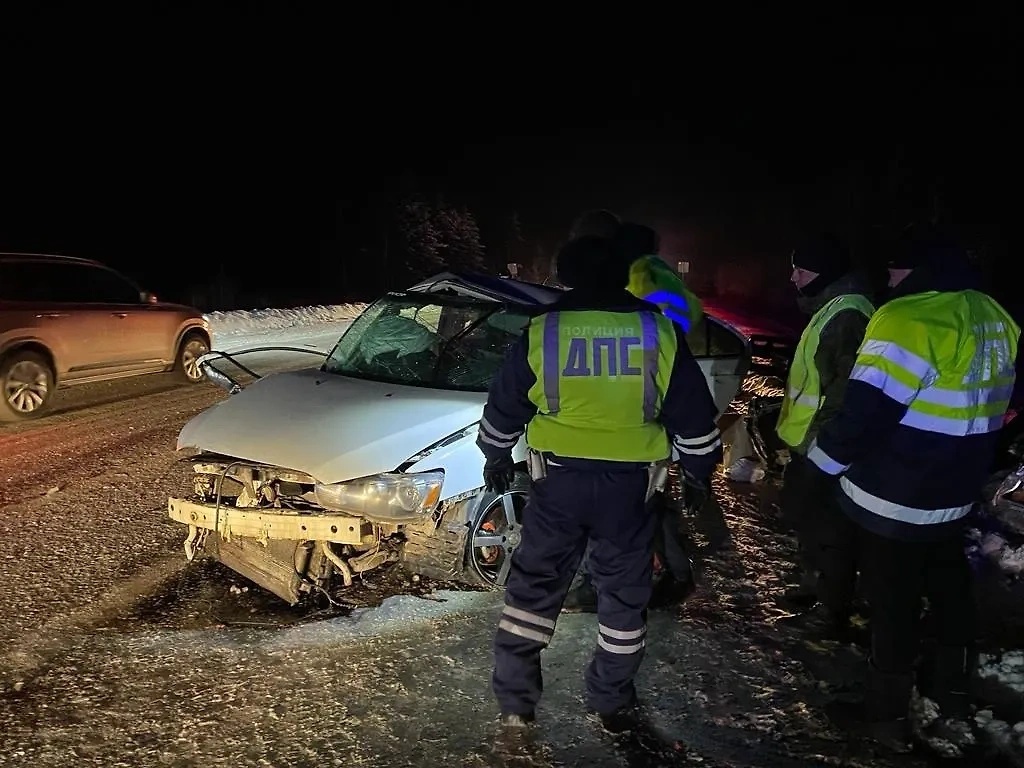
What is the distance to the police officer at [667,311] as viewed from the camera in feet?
13.7

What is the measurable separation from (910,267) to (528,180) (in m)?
82.1

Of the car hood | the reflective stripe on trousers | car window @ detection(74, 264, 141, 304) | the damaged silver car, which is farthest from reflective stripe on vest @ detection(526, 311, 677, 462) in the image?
car window @ detection(74, 264, 141, 304)

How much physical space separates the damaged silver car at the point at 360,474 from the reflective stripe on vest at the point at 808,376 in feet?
4.34

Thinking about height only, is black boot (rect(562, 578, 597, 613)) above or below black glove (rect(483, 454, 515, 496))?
below

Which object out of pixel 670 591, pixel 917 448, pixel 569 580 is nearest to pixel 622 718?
pixel 569 580

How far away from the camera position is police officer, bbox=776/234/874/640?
4.16 metres

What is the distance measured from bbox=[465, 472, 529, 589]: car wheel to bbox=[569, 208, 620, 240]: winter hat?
1.35 metres

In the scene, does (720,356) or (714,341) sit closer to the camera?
(720,356)

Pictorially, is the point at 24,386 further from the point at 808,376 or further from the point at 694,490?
the point at 808,376

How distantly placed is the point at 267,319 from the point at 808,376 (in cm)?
1525

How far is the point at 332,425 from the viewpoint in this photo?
4422 mm

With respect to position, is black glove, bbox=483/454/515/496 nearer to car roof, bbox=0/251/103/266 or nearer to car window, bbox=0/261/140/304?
car window, bbox=0/261/140/304

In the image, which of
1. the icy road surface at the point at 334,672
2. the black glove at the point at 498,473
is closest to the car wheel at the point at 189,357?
the icy road surface at the point at 334,672

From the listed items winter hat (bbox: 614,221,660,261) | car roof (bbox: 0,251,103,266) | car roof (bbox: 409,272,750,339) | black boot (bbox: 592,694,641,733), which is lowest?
black boot (bbox: 592,694,641,733)
